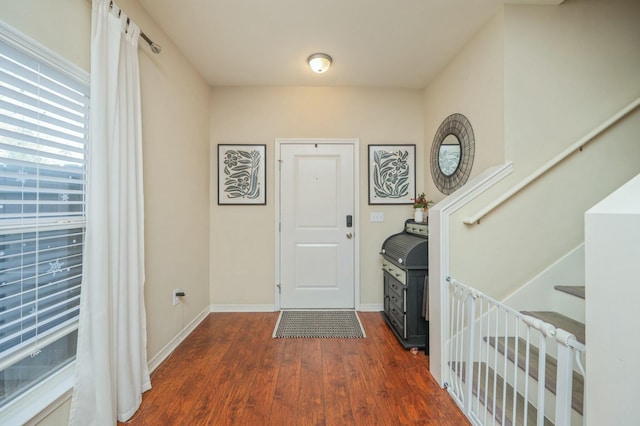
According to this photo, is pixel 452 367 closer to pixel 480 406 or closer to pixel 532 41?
pixel 480 406

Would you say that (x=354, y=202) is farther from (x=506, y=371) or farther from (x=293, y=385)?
(x=506, y=371)

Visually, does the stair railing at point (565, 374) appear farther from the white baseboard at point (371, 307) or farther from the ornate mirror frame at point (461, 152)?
the white baseboard at point (371, 307)

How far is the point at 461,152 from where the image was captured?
8.30 ft

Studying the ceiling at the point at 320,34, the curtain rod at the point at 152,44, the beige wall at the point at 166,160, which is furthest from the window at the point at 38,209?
the ceiling at the point at 320,34

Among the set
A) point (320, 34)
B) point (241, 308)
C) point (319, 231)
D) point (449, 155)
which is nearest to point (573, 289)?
point (449, 155)

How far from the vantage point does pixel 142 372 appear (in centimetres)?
183

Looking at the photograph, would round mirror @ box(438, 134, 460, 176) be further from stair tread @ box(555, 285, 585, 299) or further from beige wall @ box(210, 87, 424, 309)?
stair tread @ box(555, 285, 585, 299)

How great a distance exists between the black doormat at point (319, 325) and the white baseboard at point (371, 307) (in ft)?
0.43

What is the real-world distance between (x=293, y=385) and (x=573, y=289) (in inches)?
76.1

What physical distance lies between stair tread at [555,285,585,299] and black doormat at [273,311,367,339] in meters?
1.58

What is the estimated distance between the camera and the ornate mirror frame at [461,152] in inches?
94.9

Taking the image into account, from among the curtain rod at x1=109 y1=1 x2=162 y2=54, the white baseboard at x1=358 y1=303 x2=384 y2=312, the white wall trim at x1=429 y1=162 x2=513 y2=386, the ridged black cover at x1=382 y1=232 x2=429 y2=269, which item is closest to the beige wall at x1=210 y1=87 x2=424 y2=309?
the white baseboard at x1=358 y1=303 x2=384 y2=312

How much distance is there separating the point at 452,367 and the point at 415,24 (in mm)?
2564

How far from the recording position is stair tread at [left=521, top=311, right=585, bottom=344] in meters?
1.58
